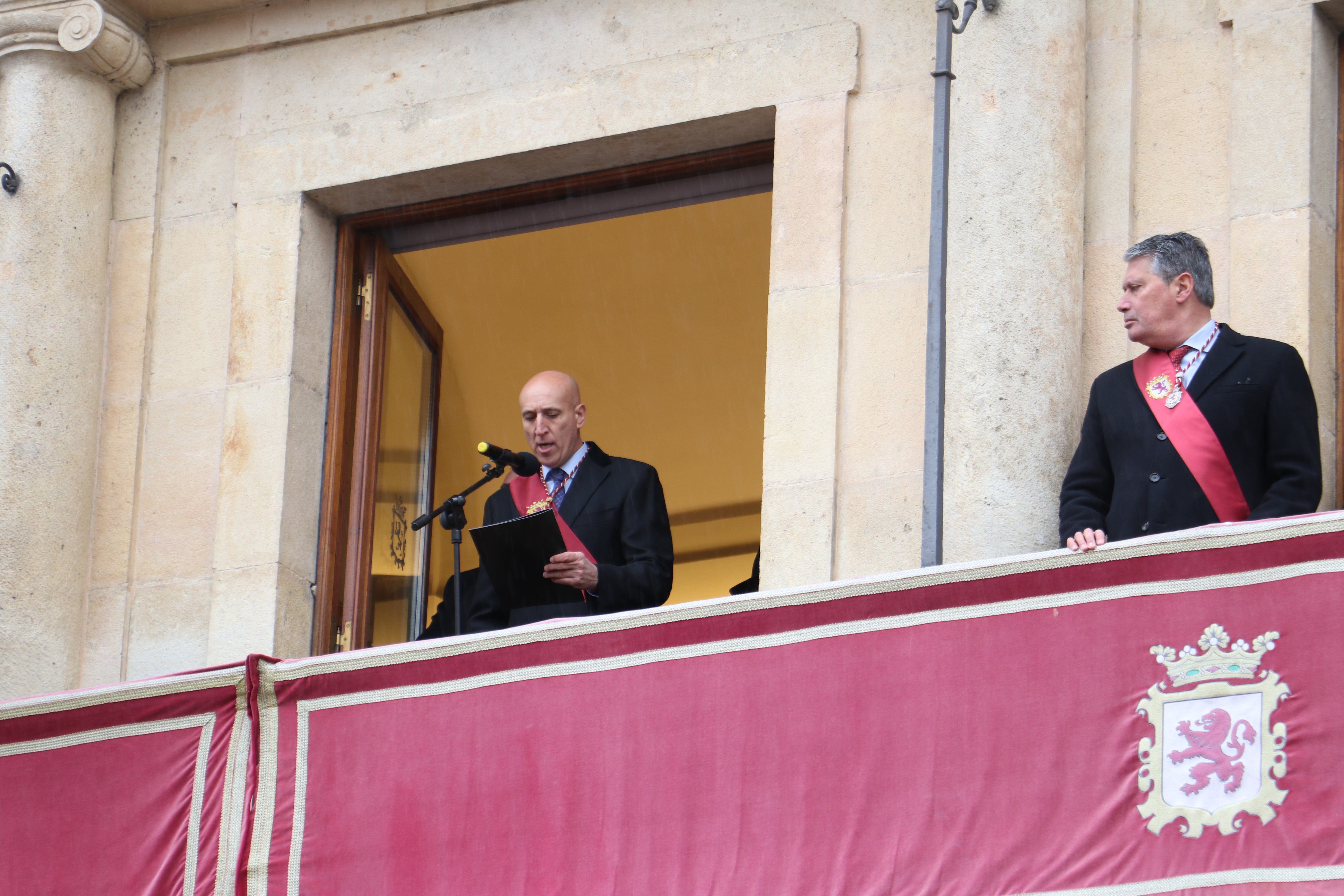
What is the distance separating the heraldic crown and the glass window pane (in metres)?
3.27

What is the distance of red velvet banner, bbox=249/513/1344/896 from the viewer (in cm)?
546

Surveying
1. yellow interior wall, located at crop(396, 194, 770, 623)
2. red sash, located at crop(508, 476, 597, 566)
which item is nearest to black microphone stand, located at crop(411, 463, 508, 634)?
red sash, located at crop(508, 476, 597, 566)

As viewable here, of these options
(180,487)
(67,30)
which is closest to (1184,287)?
(180,487)

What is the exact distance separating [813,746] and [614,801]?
1.91ft

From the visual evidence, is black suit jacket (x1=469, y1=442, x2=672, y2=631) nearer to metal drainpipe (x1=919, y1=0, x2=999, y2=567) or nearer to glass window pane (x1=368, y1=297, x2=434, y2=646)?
metal drainpipe (x1=919, y1=0, x2=999, y2=567)

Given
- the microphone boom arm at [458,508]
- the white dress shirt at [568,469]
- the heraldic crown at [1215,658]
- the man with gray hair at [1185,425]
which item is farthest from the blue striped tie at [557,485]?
the heraldic crown at [1215,658]

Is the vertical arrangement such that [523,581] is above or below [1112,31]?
below

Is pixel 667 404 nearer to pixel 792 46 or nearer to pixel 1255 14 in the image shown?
pixel 792 46

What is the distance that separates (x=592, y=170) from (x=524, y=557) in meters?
1.90

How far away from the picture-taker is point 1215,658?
18.2ft

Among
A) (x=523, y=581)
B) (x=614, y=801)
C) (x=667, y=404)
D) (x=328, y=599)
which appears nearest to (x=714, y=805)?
(x=614, y=801)

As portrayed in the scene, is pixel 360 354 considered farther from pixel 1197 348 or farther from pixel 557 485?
pixel 1197 348

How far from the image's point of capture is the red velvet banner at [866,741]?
546cm

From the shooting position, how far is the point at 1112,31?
718 centimetres
